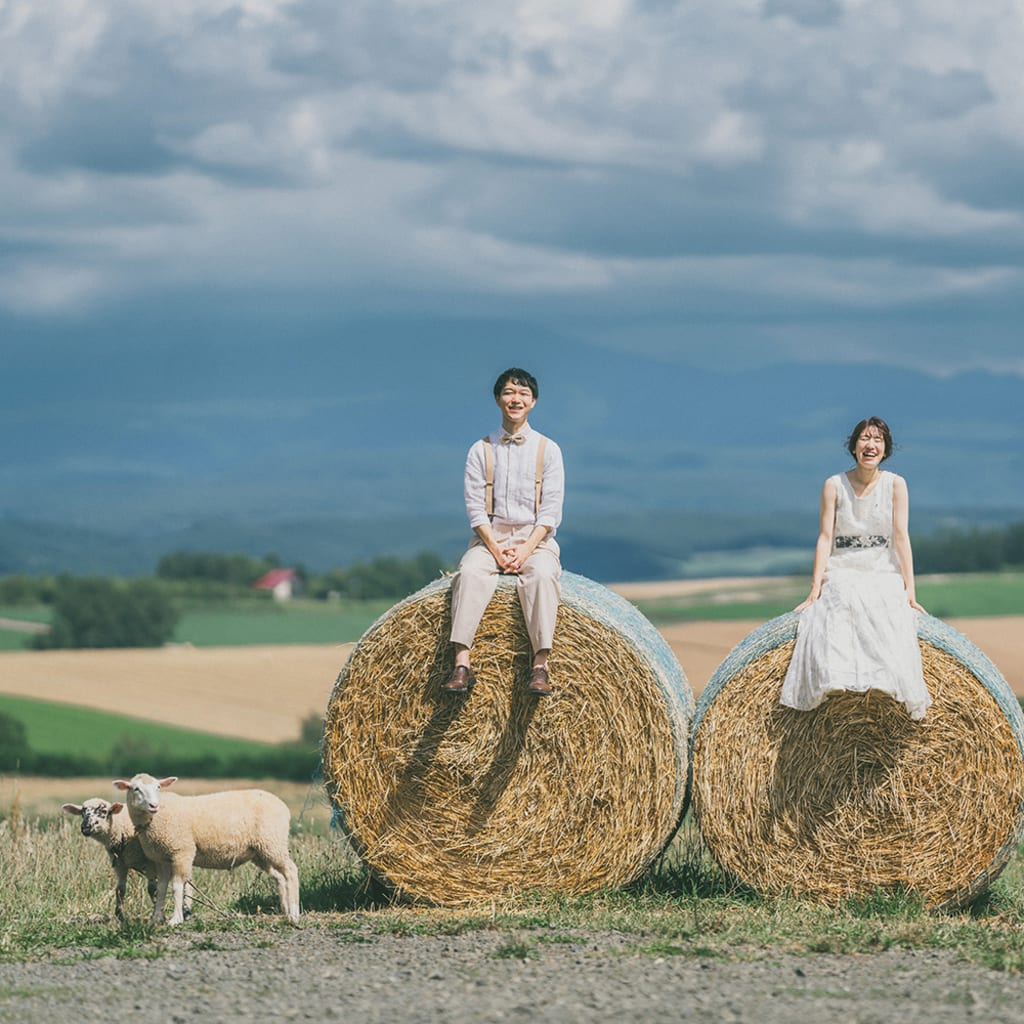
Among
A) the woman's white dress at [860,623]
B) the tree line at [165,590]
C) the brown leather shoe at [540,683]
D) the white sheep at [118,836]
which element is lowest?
the white sheep at [118,836]

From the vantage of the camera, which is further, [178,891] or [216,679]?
[216,679]

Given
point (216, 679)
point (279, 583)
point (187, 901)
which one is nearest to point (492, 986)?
point (187, 901)

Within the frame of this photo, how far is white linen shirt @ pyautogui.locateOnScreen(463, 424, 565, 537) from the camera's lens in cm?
1027

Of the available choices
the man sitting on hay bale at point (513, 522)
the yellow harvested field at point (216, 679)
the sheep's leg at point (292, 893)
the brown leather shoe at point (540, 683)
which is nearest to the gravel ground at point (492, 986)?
the sheep's leg at point (292, 893)

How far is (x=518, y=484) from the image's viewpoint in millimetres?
10289

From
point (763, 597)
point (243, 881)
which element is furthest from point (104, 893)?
point (763, 597)

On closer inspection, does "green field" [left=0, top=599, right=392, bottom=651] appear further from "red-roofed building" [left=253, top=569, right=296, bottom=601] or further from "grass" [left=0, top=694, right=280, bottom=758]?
"grass" [left=0, top=694, right=280, bottom=758]

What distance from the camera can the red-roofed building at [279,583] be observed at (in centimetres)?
5641

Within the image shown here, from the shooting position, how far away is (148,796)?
30.5ft

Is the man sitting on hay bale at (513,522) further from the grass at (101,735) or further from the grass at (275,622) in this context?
the grass at (275,622)

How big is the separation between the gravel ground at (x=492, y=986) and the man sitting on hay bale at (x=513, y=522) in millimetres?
1868

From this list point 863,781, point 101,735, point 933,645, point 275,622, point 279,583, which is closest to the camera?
point 933,645

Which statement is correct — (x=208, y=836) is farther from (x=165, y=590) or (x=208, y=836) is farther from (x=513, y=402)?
(x=165, y=590)

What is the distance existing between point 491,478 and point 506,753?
163 centimetres
